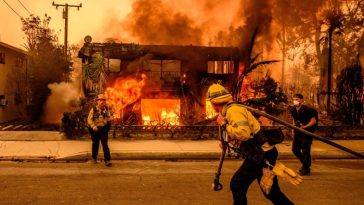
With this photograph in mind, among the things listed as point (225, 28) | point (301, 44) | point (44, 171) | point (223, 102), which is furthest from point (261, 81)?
point (301, 44)

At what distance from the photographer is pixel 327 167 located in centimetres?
1050

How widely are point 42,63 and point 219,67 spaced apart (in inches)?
350

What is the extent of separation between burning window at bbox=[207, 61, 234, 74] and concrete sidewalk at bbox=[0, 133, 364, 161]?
585cm

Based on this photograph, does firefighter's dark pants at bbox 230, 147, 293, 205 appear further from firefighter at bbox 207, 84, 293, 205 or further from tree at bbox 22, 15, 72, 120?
tree at bbox 22, 15, 72, 120

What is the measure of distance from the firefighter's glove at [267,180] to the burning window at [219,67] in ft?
46.5

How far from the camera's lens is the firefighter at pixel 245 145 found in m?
5.06

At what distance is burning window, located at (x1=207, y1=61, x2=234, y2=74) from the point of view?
19172 mm

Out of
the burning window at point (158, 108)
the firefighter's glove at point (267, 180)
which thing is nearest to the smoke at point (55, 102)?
the burning window at point (158, 108)

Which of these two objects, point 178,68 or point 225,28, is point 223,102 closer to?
point 178,68

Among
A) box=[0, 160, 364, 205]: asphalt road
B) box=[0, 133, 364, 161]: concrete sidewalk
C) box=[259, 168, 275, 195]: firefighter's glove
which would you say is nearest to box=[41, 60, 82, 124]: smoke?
box=[0, 133, 364, 161]: concrete sidewalk

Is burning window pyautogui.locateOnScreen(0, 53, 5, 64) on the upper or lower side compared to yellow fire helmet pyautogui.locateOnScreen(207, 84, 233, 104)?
upper

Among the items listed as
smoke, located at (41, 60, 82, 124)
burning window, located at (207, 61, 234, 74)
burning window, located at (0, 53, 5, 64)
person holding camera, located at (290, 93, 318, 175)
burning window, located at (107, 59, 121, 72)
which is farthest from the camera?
burning window, located at (0, 53, 5, 64)

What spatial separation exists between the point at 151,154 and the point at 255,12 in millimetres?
10148

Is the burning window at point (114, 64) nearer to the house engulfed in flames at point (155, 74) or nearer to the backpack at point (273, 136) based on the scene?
the house engulfed in flames at point (155, 74)
